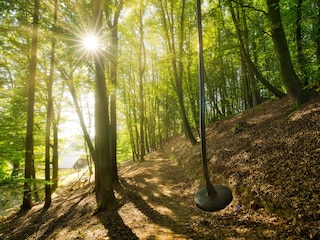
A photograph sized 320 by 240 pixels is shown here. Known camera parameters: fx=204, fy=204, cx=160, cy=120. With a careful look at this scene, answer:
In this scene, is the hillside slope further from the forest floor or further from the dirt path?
the dirt path

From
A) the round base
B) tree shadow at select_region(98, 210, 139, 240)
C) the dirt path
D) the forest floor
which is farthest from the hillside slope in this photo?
tree shadow at select_region(98, 210, 139, 240)

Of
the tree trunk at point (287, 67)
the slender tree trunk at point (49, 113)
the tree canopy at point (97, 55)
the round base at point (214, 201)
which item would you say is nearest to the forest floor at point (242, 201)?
the tree trunk at point (287, 67)

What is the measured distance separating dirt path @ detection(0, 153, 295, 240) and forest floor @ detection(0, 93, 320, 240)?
16mm

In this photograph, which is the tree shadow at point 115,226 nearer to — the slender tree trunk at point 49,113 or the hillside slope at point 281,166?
the hillside slope at point 281,166

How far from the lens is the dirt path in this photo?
4.73 meters

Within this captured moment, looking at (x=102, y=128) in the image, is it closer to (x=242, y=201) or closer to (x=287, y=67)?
(x=242, y=201)

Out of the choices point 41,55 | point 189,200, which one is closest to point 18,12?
point 41,55

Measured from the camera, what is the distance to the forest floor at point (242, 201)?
4324 millimetres

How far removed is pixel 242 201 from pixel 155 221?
8.51 feet

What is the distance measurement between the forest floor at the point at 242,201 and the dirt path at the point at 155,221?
2cm

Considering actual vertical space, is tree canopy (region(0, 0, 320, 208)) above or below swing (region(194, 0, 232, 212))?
above

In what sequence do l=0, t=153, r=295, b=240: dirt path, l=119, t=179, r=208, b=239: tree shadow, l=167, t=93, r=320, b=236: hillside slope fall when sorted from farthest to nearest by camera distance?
l=119, t=179, r=208, b=239: tree shadow < l=0, t=153, r=295, b=240: dirt path < l=167, t=93, r=320, b=236: hillside slope

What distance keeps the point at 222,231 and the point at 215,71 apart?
21229 millimetres

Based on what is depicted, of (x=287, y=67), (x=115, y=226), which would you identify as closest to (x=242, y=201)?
(x=115, y=226)
